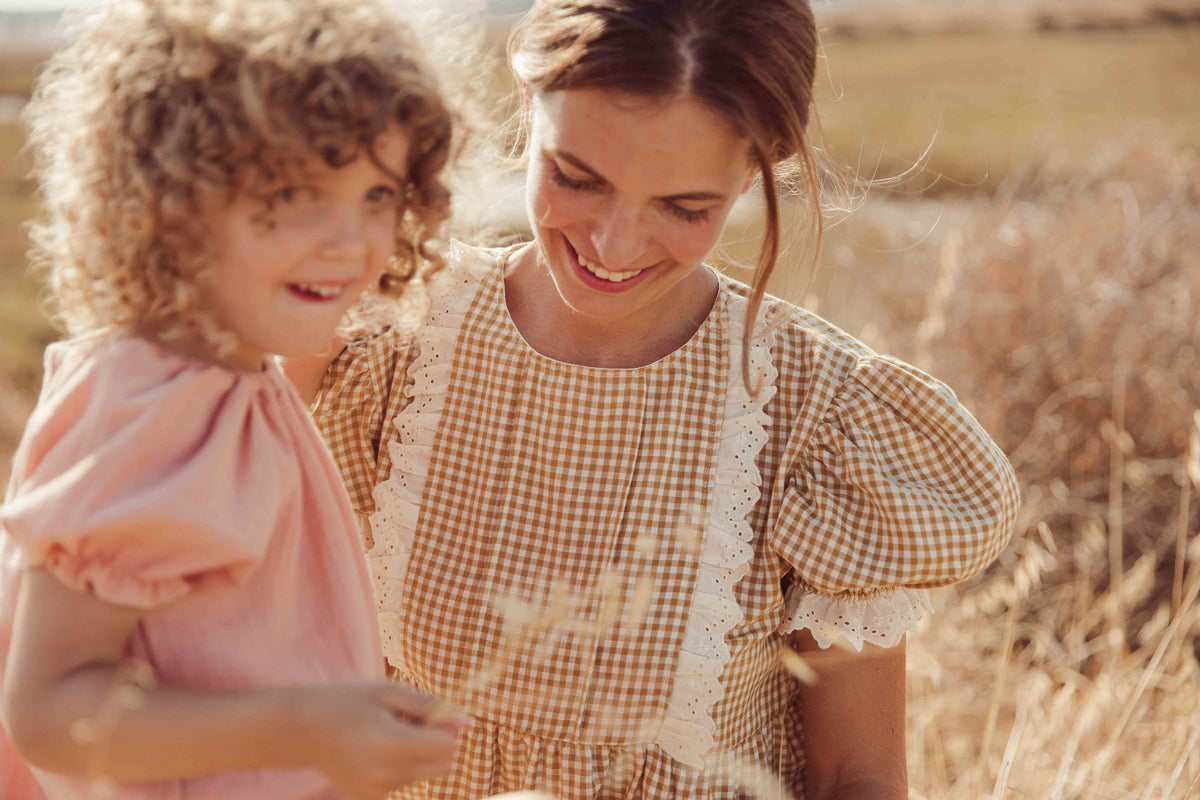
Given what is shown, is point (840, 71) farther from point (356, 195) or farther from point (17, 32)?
point (17, 32)

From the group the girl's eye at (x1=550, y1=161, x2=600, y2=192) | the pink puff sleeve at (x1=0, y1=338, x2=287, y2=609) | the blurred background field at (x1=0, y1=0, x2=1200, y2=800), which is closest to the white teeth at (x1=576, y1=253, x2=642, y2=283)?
the girl's eye at (x1=550, y1=161, x2=600, y2=192)

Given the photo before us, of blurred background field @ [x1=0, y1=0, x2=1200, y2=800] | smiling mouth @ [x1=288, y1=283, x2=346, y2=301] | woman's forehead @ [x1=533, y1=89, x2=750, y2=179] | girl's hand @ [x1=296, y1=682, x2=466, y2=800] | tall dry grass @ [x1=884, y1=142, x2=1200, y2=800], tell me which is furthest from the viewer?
tall dry grass @ [x1=884, y1=142, x2=1200, y2=800]

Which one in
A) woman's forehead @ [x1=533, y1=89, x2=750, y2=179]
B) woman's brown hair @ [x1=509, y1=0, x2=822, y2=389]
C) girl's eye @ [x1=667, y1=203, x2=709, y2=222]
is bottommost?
girl's eye @ [x1=667, y1=203, x2=709, y2=222]

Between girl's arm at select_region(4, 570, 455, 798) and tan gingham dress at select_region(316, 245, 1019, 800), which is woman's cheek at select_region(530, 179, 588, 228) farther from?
girl's arm at select_region(4, 570, 455, 798)

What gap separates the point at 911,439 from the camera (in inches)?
71.1

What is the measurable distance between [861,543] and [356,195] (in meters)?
0.97

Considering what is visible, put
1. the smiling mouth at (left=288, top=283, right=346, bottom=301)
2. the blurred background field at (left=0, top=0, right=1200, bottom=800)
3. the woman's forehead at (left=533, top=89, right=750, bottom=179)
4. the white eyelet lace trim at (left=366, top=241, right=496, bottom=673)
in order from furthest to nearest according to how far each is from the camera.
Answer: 1. the blurred background field at (left=0, top=0, right=1200, bottom=800)
2. the white eyelet lace trim at (left=366, top=241, right=496, bottom=673)
3. the woman's forehead at (left=533, top=89, right=750, bottom=179)
4. the smiling mouth at (left=288, top=283, right=346, bottom=301)

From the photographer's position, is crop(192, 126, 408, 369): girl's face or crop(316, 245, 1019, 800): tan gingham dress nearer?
crop(192, 126, 408, 369): girl's face

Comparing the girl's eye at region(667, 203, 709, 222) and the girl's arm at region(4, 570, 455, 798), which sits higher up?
the girl's eye at region(667, 203, 709, 222)

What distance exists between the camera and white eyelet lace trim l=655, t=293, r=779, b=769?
177cm

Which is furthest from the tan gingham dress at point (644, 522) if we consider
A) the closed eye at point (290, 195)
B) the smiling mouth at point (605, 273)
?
the closed eye at point (290, 195)

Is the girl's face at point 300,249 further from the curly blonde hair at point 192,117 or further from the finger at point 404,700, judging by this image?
the finger at point 404,700

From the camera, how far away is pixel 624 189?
164cm

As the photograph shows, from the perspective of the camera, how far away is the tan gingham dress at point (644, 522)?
69.6 inches
